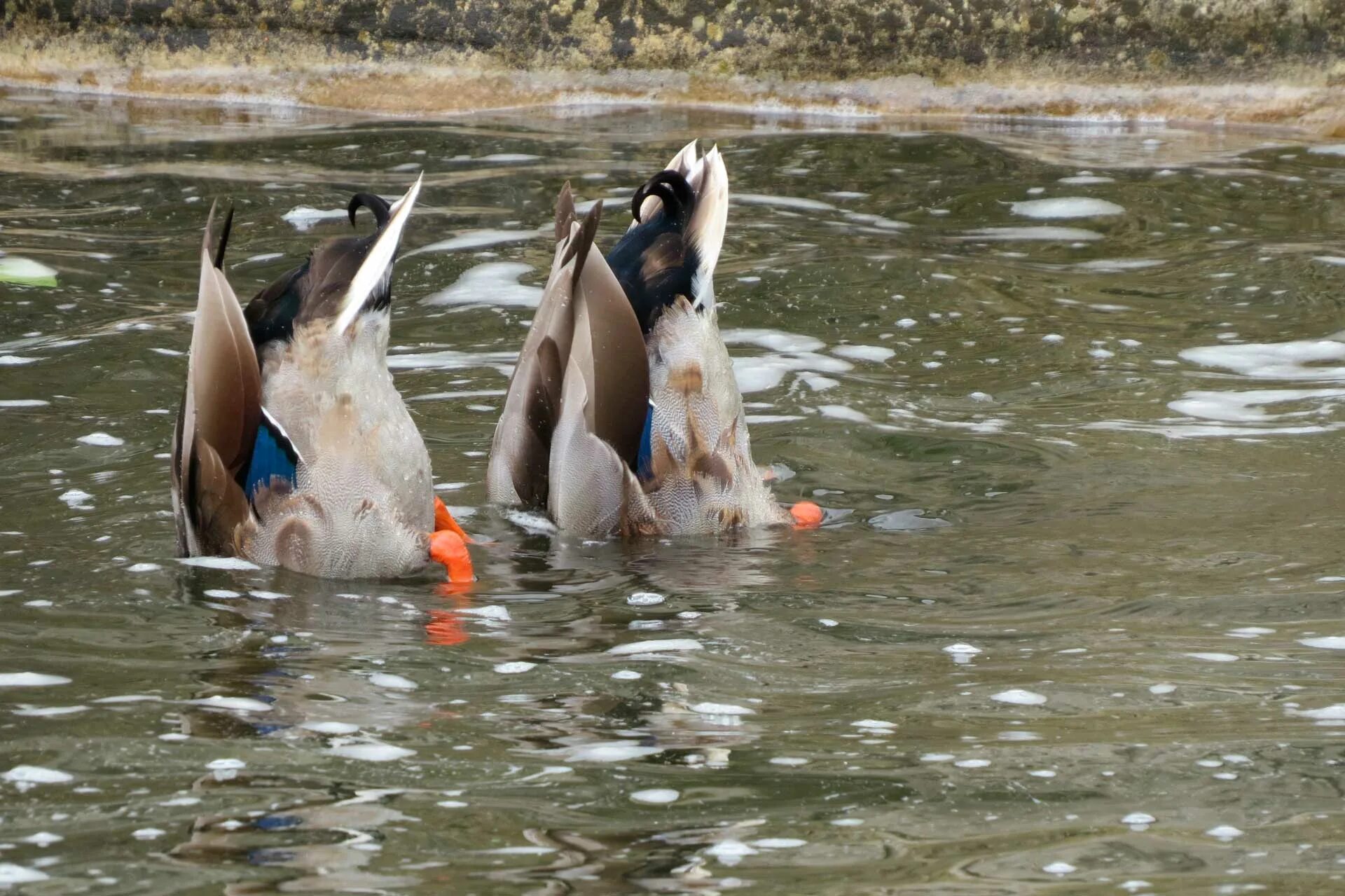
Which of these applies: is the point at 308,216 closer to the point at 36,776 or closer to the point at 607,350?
the point at 607,350

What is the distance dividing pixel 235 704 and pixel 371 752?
1.39ft

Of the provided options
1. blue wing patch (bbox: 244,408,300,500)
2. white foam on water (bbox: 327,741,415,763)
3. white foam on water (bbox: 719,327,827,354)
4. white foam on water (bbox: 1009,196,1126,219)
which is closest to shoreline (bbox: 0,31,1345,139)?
white foam on water (bbox: 1009,196,1126,219)

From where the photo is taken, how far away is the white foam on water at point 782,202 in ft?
31.0

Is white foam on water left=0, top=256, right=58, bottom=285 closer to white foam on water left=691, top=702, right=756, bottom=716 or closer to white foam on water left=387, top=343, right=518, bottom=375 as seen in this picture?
white foam on water left=691, top=702, right=756, bottom=716

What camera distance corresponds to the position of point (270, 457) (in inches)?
190

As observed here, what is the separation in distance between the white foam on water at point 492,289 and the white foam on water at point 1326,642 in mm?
4300

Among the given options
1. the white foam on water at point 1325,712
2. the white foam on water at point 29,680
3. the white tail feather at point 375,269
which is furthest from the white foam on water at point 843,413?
the white foam on water at point 29,680

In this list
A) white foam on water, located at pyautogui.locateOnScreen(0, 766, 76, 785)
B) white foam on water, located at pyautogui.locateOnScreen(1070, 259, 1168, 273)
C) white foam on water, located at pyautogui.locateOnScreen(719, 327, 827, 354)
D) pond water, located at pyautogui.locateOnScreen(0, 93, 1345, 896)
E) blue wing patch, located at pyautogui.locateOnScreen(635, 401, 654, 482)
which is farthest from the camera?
white foam on water, located at pyautogui.locateOnScreen(1070, 259, 1168, 273)

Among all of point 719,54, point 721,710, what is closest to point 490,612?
point 721,710

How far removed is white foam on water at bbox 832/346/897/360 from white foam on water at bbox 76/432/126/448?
260 cm

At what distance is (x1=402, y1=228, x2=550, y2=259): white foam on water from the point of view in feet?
28.6

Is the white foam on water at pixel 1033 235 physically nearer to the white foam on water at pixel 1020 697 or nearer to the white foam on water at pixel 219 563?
the white foam on water at pixel 219 563

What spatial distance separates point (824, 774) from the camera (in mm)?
3189

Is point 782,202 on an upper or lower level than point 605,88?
lower
